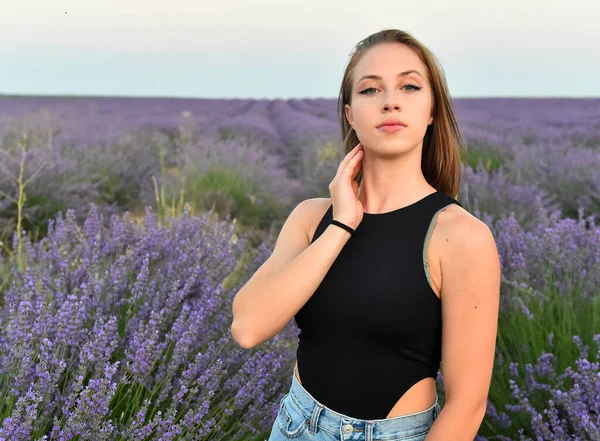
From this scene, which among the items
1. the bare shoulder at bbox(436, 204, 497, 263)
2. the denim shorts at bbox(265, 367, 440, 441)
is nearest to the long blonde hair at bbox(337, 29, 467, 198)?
the bare shoulder at bbox(436, 204, 497, 263)

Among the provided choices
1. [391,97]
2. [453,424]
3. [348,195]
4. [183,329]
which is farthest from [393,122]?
[183,329]

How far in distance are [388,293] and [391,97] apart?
1.46 feet

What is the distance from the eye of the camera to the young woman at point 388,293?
1.35m

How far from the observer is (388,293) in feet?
4.58

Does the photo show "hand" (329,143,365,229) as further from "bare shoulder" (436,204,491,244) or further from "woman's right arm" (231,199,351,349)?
"bare shoulder" (436,204,491,244)

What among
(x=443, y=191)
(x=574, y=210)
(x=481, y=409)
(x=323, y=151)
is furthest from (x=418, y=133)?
(x=323, y=151)

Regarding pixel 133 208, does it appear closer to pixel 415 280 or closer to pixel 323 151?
pixel 323 151

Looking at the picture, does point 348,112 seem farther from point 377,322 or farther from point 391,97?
point 377,322

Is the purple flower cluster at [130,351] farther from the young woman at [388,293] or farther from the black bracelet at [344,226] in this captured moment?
the black bracelet at [344,226]

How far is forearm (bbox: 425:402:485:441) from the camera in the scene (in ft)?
4.33

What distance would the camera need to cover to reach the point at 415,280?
1399mm

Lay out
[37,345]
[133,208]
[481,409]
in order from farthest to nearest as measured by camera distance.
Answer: [133,208] < [37,345] < [481,409]

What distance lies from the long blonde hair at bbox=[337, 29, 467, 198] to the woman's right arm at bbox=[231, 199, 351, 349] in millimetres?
334

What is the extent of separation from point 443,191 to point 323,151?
798cm
